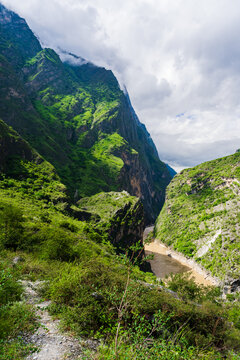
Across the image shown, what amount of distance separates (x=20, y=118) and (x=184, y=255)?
111 metres

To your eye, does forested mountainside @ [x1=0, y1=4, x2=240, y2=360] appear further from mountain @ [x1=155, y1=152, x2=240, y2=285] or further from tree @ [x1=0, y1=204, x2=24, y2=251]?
mountain @ [x1=155, y1=152, x2=240, y2=285]

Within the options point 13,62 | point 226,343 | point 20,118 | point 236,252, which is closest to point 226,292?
point 236,252

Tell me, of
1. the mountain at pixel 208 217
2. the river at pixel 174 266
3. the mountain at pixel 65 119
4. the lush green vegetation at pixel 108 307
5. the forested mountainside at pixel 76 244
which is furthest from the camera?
the mountain at pixel 65 119

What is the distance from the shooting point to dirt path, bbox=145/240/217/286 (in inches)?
2181

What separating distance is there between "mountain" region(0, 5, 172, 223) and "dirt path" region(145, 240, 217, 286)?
152 ft

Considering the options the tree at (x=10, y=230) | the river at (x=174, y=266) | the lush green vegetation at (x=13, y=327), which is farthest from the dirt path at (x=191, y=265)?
the lush green vegetation at (x=13, y=327)

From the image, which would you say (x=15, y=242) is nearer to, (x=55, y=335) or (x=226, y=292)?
(x=55, y=335)

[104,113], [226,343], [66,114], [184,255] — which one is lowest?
[184,255]

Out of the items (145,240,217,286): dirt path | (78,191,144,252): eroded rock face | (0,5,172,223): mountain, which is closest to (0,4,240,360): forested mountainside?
(78,191,144,252): eroded rock face

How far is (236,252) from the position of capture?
54.4 m

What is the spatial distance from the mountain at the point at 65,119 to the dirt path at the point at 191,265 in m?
46.4

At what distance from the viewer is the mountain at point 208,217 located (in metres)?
57.8

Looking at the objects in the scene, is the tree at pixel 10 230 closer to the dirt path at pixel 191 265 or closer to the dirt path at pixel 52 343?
the dirt path at pixel 52 343

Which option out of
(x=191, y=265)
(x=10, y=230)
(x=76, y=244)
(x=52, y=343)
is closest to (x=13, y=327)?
(x=52, y=343)
